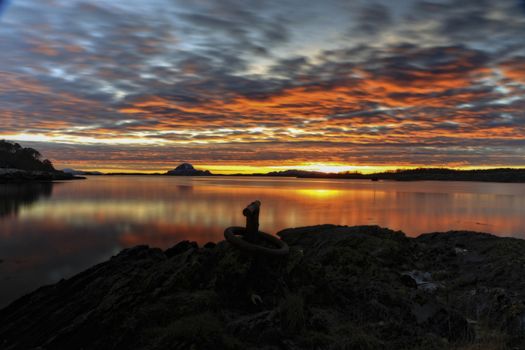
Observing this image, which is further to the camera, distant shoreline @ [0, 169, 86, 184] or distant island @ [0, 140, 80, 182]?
distant island @ [0, 140, 80, 182]

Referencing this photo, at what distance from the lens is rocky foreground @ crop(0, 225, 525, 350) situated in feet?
25.2

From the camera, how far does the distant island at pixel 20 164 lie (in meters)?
143

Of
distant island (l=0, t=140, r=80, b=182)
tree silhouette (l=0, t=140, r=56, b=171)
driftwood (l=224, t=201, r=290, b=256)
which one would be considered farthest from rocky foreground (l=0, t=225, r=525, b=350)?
tree silhouette (l=0, t=140, r=56, b=171)

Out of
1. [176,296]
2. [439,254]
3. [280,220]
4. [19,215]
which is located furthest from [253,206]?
[19,215]

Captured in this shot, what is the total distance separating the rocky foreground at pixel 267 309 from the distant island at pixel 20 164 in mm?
158120

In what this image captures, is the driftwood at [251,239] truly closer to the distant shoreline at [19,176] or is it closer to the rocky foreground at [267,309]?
the rocky foreground at [267,309]

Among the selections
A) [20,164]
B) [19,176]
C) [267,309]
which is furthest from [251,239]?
[20,164]

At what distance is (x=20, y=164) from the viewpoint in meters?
177

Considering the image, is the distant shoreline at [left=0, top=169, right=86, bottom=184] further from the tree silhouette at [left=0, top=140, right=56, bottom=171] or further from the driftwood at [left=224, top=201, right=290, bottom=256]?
the driftwood at [left=224, top=201, right=290, bottom=256]

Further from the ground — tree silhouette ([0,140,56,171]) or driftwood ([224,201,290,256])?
tree silhouette ([0,140,56,171])

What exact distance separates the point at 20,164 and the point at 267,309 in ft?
686

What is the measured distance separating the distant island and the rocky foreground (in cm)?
15812

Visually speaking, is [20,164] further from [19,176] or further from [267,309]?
[267,309]

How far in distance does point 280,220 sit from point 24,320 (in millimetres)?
35069
